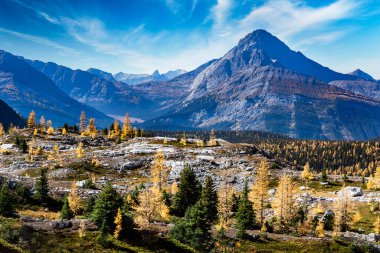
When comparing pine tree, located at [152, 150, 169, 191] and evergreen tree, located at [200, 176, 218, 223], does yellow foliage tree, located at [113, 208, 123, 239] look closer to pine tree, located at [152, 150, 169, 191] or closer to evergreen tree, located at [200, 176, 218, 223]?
evergreen tree, located at [200, 176, 218, 223]

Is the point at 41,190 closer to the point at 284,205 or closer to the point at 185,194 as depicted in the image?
the point at 185,194

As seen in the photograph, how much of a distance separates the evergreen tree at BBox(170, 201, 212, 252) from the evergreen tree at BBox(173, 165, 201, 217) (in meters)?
22.5

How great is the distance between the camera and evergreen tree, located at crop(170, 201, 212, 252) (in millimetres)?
47594

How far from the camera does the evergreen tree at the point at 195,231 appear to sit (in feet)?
156

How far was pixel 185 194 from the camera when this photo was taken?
73812 millimetres

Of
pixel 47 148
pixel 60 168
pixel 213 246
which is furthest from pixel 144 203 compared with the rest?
pixel 47 148

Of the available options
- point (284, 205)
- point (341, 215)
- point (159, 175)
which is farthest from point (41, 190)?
point (341, 215)

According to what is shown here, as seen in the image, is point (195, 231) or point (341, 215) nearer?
point (195, 231)

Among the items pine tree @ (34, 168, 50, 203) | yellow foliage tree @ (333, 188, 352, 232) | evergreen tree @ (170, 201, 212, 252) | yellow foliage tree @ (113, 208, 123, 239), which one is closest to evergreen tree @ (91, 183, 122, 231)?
yellow foliage tree @ (113, 208, 123, 239)

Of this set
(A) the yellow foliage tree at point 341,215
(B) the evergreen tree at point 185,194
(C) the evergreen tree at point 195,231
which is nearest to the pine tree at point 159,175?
(B) the evergreen tree at point 185,194

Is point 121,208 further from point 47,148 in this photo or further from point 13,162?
point 47,148

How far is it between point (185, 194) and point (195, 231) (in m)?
26.1

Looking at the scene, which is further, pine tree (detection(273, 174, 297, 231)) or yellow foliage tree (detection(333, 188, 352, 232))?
pine tree (detection(273, 174, 297, 231))

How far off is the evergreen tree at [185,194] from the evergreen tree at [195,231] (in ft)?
73.9
